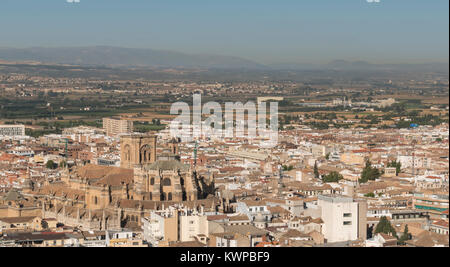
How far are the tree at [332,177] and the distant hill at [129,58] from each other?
159ft

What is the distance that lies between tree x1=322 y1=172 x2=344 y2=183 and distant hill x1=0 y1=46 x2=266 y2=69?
48.5 meters

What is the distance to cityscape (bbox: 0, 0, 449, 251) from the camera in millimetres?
19953

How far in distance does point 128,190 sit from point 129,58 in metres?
76.0

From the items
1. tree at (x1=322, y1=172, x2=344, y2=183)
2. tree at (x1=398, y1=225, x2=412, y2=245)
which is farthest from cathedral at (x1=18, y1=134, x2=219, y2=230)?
tree at (x1=322, y1=172, x2=344, y2=183)

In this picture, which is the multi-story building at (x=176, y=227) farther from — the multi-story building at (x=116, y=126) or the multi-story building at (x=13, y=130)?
the multi-story building at (x=13, y=130)

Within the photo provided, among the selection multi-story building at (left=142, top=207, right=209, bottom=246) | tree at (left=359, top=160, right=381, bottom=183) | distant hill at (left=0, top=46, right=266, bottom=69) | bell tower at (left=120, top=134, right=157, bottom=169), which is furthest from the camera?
distant hill at (left=0, top=46, right=266, bottom=69)

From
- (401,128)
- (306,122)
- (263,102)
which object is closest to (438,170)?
(401,128)

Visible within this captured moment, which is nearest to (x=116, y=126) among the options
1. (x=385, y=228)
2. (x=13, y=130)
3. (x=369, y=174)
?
(x=13, y=130)

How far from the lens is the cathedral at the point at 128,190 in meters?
21.8

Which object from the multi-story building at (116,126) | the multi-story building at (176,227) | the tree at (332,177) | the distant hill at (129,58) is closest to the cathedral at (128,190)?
the multi-story building at (176,227)

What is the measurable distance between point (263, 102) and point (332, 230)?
66372 millimetres

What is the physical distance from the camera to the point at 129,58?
3856 inches

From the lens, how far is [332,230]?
19812 millimetres

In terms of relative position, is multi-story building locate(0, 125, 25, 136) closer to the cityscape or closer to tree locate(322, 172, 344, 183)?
the cityscape
